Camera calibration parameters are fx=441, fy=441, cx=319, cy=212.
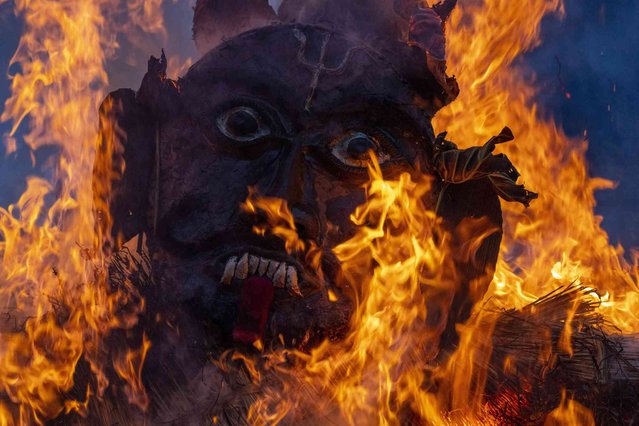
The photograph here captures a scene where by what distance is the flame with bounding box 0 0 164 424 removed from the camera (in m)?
2.55

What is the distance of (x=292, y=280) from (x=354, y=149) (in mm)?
875

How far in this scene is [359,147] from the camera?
2684 mm

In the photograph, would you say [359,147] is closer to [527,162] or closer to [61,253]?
[527,162]

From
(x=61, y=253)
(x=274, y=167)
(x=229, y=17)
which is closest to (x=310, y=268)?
(x=274, y=167)

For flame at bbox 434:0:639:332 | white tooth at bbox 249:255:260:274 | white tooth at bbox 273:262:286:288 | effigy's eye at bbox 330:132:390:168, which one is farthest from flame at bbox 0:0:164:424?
flame at bbox 434:0:639:332

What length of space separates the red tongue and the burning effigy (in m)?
0.01

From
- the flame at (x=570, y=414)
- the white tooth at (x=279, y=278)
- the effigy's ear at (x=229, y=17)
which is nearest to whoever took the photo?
the flame at (x=570, y=414)

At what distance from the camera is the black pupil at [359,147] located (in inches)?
106

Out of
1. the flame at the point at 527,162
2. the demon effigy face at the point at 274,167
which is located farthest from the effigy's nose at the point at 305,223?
the flame at the point at 527,162

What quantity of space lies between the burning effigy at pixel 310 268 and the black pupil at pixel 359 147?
1 centimetres

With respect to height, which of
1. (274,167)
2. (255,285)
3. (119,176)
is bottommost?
(255,285)

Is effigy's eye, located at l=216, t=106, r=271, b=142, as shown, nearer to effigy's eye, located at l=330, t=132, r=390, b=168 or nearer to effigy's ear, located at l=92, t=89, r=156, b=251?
effigy's eye, located at l=330, t=132, r=390, b=168

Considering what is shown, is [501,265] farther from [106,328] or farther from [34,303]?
[34,303]

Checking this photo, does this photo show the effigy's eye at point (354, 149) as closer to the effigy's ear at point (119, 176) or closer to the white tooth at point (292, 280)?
the white tooth at point (292, 280)
